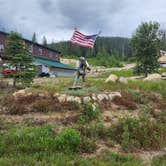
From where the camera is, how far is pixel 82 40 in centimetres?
1184

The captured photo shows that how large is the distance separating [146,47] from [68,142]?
19.1 m

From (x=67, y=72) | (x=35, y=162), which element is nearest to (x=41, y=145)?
(x=35, y=162)

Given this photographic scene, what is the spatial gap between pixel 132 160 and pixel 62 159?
6.06 ft

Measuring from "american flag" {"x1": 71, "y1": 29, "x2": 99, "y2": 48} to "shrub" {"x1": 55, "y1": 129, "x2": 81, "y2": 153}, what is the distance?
20.3 feet

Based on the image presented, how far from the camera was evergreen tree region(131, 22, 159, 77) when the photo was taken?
23172mm

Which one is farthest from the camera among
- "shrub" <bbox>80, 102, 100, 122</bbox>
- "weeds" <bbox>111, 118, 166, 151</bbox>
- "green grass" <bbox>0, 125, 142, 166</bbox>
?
"shrub" <bbox>80, 102, 100, 122</bbox>

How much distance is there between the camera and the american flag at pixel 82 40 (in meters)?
11.7

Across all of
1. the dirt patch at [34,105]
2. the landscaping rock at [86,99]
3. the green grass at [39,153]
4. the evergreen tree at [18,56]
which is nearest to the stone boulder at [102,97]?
the landscaping rock at [86,99]

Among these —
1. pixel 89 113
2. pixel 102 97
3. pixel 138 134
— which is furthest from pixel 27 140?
pixel 102 97

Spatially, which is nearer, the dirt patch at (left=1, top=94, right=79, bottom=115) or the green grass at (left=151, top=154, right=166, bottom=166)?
the green grass at (left=151, top=154, right=166, bottom=166)

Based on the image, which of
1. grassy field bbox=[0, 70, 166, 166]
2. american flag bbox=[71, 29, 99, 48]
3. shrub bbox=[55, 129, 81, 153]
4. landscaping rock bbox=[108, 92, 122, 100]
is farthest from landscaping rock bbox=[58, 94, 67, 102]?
american flag bbox=[71, 29, 99, 48]

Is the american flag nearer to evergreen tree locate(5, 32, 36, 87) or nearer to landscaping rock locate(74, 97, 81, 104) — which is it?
landscaping rock locate(74, 97, 81, 104)

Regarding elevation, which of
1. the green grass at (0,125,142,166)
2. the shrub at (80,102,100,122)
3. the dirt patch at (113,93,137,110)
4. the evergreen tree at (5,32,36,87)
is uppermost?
the evergreen tree at (5,32,36,87)

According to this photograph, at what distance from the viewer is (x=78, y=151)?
6324 millimetres
